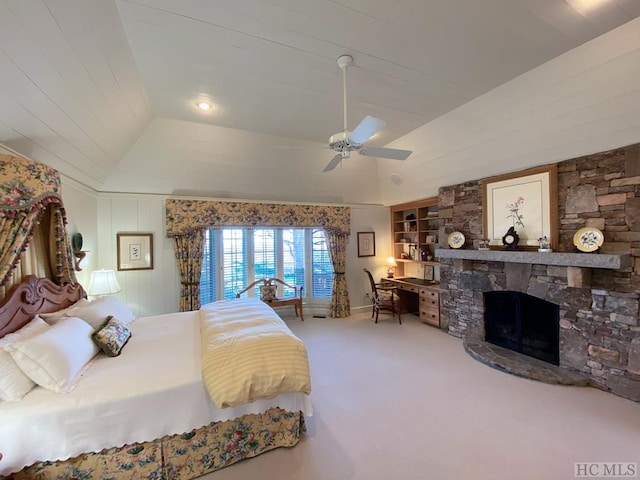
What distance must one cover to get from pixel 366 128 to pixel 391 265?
4226 millimetres

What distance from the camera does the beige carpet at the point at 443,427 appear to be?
1880 mm

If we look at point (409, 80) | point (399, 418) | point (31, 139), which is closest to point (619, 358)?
point (399, 418)

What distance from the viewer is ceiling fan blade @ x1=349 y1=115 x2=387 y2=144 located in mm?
2008

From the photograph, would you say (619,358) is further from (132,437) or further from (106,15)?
(106,15)

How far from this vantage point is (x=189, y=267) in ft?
14.8

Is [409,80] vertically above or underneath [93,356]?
above

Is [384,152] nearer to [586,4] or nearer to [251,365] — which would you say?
[586,4]

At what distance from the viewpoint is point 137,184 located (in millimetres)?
4184

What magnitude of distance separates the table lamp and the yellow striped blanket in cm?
394

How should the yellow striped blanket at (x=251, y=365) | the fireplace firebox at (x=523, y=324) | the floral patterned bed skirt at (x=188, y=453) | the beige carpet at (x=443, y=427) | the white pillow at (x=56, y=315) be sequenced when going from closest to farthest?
the floral patterned bed skirt at (x=188, y=453) < the yellow striped blanket at (x=251, y=365) < the beige carpet at (x=443, y=427) < the white pillow at (x=56, y=315) < the fireplace firebox at (x=523, y=324)

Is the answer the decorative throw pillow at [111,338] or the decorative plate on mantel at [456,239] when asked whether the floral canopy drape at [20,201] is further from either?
the decorative plate on mantel at [456,239]

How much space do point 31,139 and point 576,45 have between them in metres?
4.57

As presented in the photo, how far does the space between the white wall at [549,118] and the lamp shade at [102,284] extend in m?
4.55

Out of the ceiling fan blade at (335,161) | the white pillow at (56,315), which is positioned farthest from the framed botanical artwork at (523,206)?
the white pillow at (56,315)
